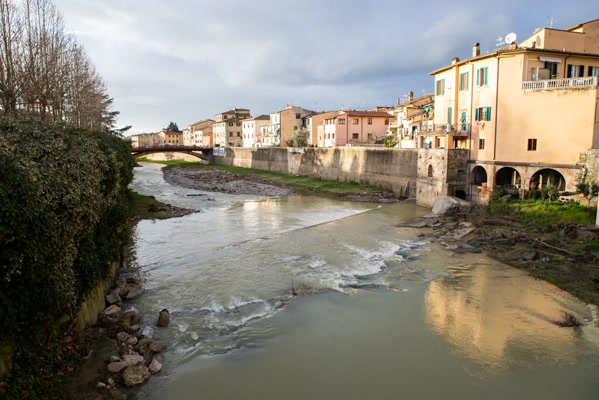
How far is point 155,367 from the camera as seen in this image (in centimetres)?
927

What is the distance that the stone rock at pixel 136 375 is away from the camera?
8672mm

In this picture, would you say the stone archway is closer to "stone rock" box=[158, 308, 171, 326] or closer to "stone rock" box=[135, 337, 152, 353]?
"stone rock" box=[158, 308, 171, 326]

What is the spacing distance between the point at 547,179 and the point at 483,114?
18.7 ft

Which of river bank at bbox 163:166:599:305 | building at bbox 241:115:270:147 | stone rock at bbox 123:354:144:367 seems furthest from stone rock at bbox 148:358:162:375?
building at bbox 241:115:270:147

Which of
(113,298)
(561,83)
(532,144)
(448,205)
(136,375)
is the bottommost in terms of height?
(136,375)

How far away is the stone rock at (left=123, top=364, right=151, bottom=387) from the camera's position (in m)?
8.67

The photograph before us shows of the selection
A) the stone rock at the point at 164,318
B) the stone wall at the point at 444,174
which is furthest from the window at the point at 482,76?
the stone rock at the point at 164,318

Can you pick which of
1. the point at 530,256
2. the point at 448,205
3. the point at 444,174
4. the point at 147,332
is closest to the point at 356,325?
the point at 147,332

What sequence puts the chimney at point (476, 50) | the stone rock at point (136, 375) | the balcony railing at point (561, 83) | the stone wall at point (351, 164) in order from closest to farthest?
the stone rock at point (136, 375) < the balcony railing at point (561, 83) < the chimney at point (476, 50) < the stone wall at point (351, 164)

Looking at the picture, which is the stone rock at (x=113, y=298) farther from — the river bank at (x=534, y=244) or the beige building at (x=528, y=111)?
the beige building at (x=528, y=111)

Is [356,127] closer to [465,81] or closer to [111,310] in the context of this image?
[465,81]

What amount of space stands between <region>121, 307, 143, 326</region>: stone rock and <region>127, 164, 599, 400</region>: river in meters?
0.43

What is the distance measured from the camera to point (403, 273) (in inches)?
640

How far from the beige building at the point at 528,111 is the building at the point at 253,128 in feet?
230
